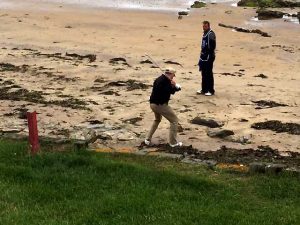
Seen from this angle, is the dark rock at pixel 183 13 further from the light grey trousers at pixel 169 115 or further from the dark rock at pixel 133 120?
the light grey trousers at pixel 169 115

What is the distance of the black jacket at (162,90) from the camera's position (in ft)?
39.9

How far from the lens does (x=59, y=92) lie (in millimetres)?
18031

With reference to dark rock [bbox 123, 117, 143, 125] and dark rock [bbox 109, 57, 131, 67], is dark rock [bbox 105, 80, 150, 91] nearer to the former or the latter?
dark rock [bbox 123, 117, 143, 125]

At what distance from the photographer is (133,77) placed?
66.9 feet

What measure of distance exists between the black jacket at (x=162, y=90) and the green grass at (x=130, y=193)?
1.59 metres

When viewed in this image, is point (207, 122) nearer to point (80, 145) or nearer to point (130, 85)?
point (80, 145)

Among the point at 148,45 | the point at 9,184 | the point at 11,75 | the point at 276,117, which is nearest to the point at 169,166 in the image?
the point at 9,184

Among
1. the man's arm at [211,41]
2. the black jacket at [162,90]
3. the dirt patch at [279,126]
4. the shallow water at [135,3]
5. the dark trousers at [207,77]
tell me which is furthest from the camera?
the shallow water at [135,3]

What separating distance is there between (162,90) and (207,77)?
5674 mm

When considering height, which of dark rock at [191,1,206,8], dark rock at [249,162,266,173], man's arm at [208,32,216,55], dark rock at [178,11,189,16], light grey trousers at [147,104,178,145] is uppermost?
man's arm at [208,32,216,55]

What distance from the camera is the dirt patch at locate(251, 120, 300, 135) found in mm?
14203

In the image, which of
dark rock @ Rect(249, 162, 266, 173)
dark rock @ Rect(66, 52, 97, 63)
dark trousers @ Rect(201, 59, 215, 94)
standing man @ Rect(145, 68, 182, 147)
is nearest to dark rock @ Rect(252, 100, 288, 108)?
dark trousers @ Rect(201, 59, 215, 94)

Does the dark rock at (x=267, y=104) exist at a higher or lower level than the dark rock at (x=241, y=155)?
lower

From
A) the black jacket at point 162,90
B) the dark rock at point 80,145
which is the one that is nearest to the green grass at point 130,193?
the dark rock at point 80,145
